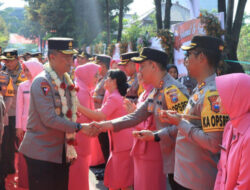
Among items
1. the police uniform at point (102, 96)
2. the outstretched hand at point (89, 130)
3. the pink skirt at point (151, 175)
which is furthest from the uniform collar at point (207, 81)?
the police uniform at point (102, 96)

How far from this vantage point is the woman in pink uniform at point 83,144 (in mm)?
5180

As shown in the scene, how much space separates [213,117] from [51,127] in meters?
1.69

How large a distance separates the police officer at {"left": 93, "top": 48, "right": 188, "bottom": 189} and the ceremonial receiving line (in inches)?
0.4

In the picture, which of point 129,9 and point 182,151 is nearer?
point 182,151

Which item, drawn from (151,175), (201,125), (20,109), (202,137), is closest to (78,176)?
(151,175)

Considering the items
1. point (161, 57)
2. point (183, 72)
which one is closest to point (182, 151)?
point (161, 57)

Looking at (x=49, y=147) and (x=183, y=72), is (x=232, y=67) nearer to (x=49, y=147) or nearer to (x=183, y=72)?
(x=183, y=72)

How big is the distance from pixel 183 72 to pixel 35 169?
6.08 m

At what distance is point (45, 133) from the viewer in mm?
3811

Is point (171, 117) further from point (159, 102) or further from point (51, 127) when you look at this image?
point (51, 127)

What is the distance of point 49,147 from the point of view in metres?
3.82

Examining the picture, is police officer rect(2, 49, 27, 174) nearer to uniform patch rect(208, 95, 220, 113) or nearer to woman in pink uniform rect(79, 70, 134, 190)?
woman in pink uniform rect(79, 70, 134, 190)

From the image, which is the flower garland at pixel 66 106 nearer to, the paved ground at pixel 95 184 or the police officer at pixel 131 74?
the paved ground at pixel 95 184

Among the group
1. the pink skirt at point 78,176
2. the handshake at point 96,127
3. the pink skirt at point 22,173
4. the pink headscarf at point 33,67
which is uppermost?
the pink headscarf at point 33,67
